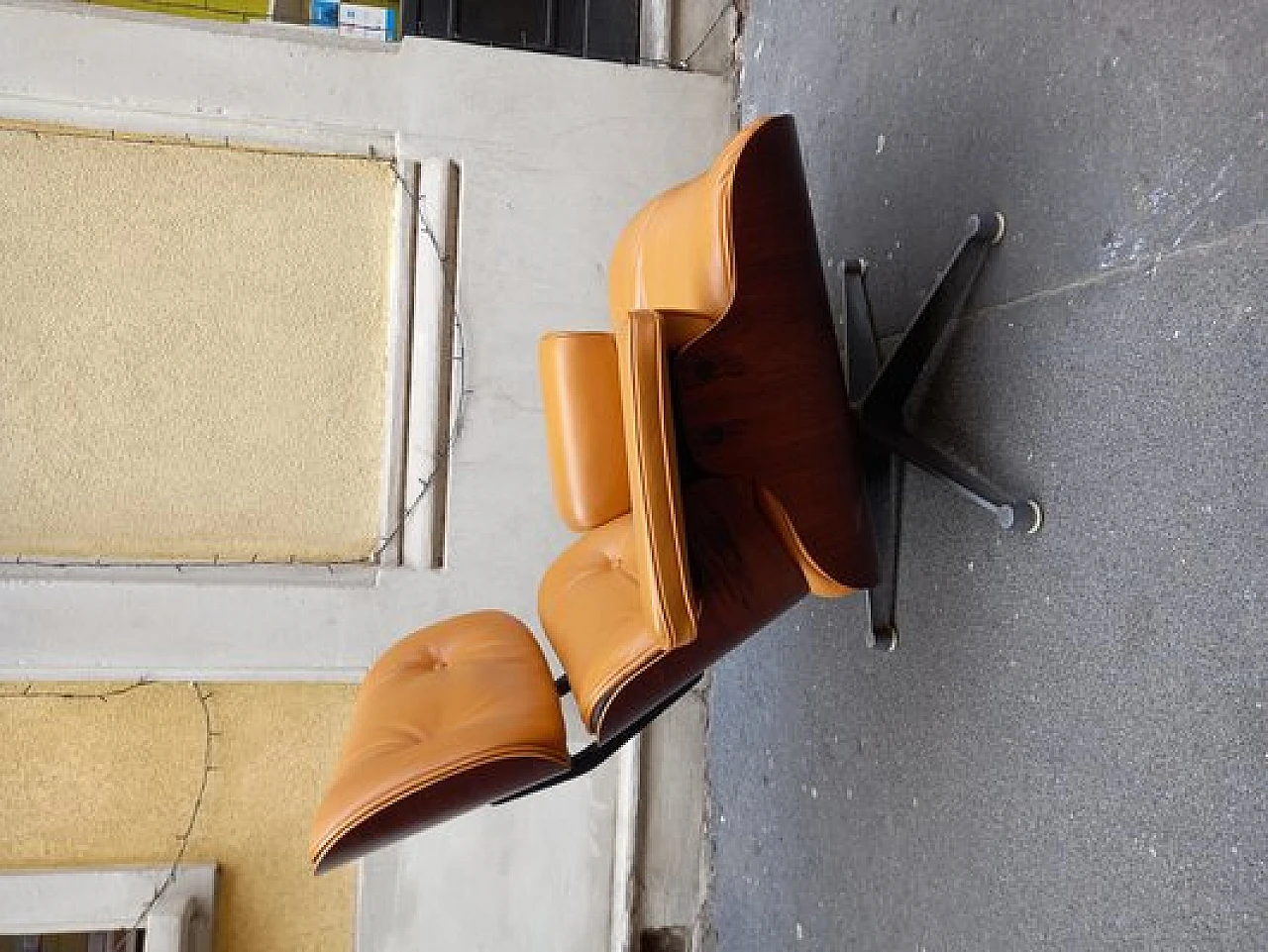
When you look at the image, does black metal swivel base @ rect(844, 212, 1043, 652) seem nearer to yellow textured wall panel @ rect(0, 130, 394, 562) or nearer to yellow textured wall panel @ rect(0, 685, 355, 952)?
yellow textured wall panel @ rect(0, 130, 394, 562)

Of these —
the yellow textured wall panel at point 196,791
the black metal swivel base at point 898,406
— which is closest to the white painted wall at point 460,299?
the yellow textured wall panel at point 196,791

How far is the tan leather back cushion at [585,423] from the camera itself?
1558 millimetres

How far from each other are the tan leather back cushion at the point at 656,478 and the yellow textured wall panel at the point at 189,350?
4.02 ft

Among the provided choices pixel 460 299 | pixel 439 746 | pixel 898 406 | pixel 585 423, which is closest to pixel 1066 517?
pixel 898 406

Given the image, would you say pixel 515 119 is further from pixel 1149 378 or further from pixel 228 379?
pixel 1149 378

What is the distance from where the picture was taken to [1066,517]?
4.54ft

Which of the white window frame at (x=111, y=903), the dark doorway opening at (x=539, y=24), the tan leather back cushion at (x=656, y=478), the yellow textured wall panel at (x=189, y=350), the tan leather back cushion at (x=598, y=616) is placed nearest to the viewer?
the tan leather back cushion at (x=656, y=478)

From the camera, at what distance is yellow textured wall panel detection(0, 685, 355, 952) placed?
2.05 metres

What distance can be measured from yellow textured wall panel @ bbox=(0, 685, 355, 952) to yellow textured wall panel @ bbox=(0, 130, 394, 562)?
0.95ft

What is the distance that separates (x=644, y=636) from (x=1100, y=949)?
0.64 m

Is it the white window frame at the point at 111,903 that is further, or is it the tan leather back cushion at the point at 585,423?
the white window frame at the point at 111,903

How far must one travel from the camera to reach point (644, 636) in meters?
1.31

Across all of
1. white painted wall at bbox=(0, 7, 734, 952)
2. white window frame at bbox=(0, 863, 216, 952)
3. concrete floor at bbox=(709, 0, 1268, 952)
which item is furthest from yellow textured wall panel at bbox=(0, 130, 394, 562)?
concrete floor at bbox=(709, 0, 1268, 952)

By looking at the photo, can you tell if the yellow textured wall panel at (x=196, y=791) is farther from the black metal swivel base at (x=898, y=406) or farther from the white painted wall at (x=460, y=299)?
the black metal swivel base at (x=898, y=406)
